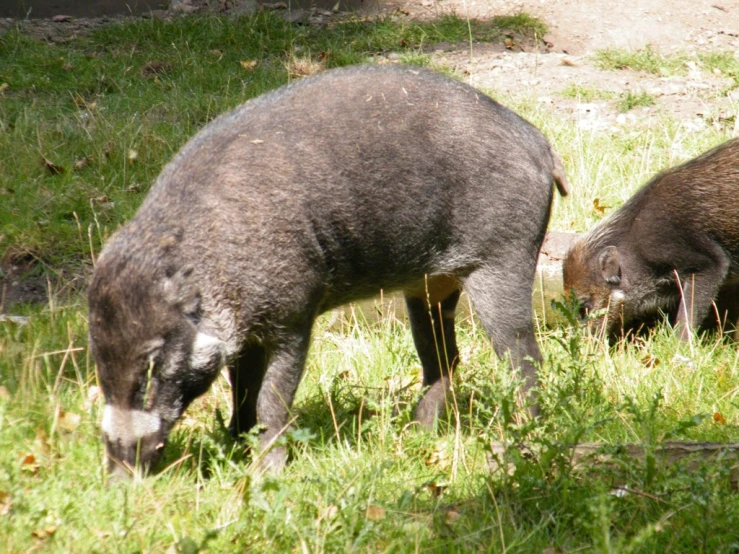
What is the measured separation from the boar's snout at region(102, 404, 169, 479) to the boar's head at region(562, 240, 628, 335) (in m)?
4.04

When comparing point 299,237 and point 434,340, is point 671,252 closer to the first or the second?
point 434,340

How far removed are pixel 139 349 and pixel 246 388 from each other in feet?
2.96

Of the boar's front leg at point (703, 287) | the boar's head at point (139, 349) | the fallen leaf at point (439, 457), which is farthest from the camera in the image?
the boar's front leg at point (703, 287)

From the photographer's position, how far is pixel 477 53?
1035 cm

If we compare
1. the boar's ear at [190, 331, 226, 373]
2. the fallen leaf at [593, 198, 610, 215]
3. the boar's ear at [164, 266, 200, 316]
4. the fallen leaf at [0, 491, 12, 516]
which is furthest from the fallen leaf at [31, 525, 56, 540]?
the fallen leaf at [593, 198, 610, 215]

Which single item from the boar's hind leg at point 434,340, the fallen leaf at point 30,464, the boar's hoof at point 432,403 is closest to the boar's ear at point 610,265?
the boar's hind leg at point 434,340

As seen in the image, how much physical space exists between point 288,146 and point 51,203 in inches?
118

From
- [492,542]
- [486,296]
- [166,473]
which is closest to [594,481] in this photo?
[492,542]

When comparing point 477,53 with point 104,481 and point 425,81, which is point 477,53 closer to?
point 425,81

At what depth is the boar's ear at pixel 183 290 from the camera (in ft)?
12.6

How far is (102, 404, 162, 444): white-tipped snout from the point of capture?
3.80 metres

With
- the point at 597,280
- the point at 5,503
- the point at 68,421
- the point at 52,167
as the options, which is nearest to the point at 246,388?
the point at 68,421

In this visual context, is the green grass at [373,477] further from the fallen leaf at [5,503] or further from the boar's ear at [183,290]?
the boar's ear at [183,290]

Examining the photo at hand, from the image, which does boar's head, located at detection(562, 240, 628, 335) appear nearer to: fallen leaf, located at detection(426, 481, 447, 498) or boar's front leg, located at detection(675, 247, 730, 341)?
boar's front leg, located at detection(675, 247, 730, 341)
